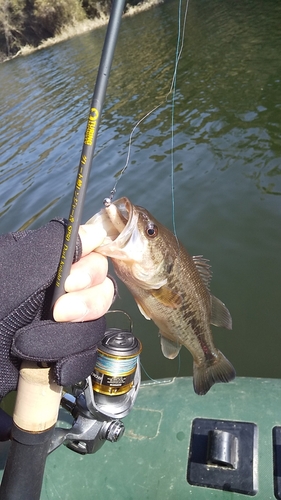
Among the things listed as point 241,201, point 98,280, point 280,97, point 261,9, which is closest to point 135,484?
point 98,280

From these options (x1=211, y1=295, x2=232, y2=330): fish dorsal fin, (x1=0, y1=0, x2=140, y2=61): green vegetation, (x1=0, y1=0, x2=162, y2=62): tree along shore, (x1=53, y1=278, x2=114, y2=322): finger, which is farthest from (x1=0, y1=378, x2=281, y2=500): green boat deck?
(x1=0, y1=0, x2=140, y2=61): green vegetation

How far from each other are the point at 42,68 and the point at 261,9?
A: 11444 mm

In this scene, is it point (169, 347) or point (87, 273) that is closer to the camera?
point (87, 273)

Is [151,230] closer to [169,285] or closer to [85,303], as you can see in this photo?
[169,285]

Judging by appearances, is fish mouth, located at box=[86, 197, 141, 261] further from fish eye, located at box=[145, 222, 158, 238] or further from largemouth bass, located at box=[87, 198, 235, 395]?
fish eye, located at box=[145, 222, 158, 238]

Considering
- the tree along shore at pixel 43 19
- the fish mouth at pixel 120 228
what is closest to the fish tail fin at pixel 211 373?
the fish mouth at pixel 120 228

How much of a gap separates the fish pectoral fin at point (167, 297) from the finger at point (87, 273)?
87 centimetres

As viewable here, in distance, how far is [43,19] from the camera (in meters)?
36.8

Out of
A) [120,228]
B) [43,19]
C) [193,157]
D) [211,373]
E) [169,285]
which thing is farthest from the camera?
[43,19]

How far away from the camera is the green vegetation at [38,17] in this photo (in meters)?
36.1

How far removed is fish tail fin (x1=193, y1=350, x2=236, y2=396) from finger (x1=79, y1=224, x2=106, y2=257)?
139cm

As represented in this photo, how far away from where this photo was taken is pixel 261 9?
69.1 ft

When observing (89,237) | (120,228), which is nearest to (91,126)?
(89,237)

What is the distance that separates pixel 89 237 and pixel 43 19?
135 ft
